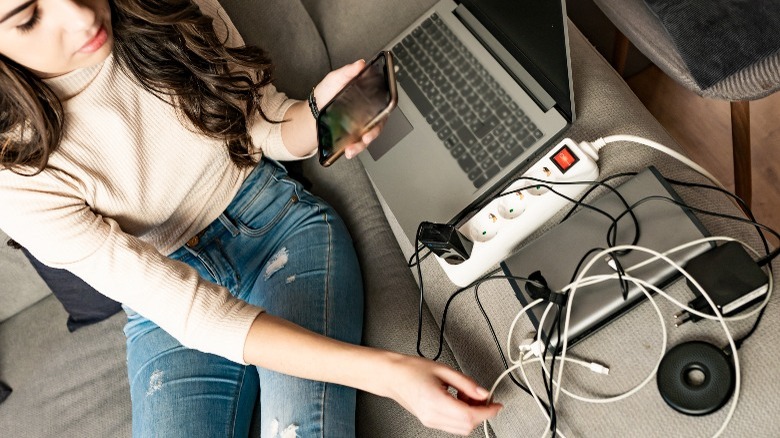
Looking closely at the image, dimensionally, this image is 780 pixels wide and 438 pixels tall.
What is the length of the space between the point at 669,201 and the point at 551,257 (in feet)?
0.55

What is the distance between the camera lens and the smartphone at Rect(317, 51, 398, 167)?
0.79 metres

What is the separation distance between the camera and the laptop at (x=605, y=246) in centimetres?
74

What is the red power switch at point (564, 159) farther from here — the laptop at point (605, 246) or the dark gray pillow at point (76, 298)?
the dark gray pillow at point (76, 298)

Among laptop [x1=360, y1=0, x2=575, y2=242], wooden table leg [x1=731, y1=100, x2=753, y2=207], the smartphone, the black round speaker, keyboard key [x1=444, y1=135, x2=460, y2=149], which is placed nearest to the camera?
the black round speaker

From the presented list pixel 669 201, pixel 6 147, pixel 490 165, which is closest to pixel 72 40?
pixel 6 147

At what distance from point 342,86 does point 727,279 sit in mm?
593

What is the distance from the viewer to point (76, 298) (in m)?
1.27

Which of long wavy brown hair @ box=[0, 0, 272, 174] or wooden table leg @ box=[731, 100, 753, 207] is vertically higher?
long wavy brown hair @ box=[0, 0, 272, 174]

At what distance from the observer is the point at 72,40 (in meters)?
0.78

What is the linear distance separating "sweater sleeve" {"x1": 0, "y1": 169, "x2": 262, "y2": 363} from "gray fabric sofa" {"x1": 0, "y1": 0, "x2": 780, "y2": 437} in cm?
27

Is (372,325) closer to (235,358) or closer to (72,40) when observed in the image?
(235,358)

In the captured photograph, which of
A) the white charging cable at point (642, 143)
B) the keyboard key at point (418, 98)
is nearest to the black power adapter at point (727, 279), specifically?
the white charging cable at point (642, 143)

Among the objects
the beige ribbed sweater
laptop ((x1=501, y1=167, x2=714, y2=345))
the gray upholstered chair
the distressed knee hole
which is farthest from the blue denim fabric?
the gray upholstered chair

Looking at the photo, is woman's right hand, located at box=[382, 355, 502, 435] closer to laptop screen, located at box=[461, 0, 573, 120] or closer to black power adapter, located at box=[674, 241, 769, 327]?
black power adapter, located at box=[674, 241, 769, 327]
